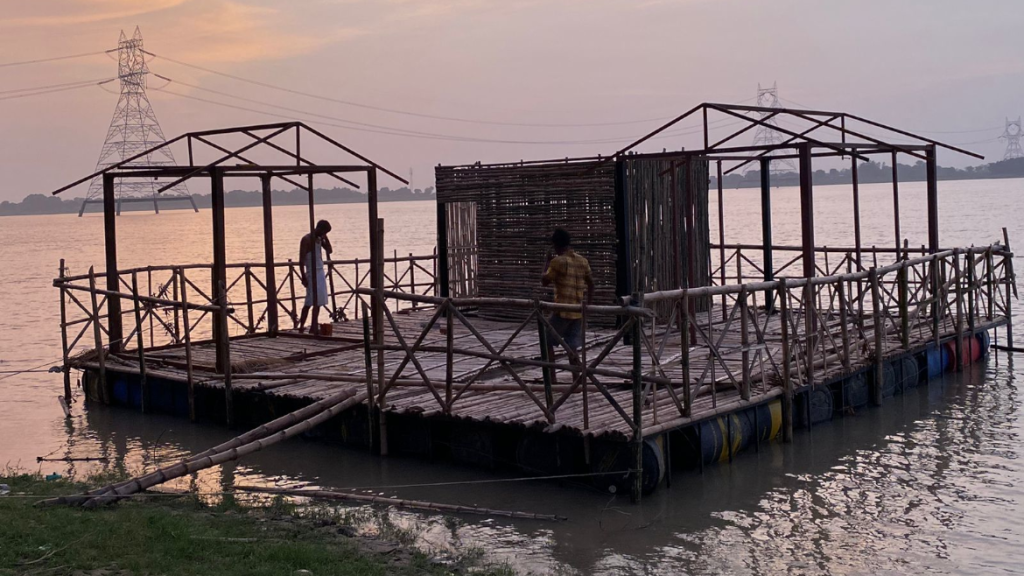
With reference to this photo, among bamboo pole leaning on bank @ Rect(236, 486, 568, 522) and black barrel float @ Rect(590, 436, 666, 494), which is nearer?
bamboo pole leaning on bank @ Rect(236, 486, 568, 522)

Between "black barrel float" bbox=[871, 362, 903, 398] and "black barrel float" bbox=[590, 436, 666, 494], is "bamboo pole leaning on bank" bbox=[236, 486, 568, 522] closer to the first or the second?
"black barrel float" bbox=[590, 436, 666, 494]

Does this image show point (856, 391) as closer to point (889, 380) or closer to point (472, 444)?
point (889, 380)

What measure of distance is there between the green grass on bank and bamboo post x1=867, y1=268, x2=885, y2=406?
7.04 m

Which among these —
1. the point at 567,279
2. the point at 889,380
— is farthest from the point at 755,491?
the point at 889,380

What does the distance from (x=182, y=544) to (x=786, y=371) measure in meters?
6.48

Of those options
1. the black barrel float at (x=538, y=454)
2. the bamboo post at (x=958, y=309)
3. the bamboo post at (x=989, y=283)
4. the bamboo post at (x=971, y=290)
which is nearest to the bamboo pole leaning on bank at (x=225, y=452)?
the black barrel float at (x=538, y=454)

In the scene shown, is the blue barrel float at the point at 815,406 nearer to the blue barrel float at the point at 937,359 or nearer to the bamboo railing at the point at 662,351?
the bamboo railing at the point at 662,351

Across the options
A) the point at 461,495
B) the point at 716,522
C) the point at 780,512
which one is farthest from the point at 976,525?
the point at 461,495

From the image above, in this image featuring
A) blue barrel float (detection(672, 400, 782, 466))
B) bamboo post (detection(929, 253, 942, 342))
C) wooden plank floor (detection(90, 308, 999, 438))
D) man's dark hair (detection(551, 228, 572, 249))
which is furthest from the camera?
bamboo post (detection(929, 253, 942, 342))

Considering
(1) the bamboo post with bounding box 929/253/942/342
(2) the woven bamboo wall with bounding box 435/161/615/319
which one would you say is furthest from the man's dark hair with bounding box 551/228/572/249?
(1) the bamboo post with bounding box 929/253/942/342

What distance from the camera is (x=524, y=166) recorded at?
16641mm

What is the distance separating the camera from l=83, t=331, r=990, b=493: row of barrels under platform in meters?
9.27

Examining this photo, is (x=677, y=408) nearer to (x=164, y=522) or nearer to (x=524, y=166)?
(x=164, y=522)

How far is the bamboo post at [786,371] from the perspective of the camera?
10633mm
